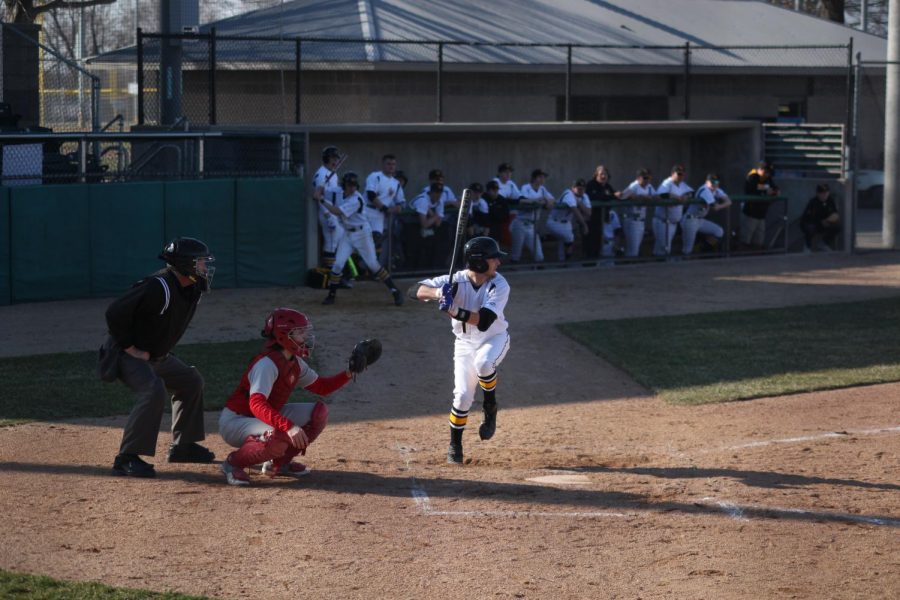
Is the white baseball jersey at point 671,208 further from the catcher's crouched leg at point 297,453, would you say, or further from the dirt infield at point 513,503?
the catcher's crouched leg at point 297,453

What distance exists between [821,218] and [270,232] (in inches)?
400

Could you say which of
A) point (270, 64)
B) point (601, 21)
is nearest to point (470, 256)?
point (270, 64)

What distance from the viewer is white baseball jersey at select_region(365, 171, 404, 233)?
1677 cm

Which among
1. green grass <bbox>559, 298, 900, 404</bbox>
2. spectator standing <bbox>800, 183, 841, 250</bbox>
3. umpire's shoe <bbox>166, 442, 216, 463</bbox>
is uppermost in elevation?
spectator standing <bbox>800, 183, 841, 250</bbox>

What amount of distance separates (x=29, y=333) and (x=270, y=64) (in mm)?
9433

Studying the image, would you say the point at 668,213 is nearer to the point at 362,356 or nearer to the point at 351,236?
the point at 351,236

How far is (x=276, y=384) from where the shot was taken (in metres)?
7.13

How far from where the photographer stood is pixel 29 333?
12.8 m

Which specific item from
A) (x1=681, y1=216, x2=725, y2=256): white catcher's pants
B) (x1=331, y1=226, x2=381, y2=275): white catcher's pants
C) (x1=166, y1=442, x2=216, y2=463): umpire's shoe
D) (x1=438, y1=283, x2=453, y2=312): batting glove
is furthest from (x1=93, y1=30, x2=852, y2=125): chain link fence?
(x1=438, y1=283, x2=453, y2=312): batting glove

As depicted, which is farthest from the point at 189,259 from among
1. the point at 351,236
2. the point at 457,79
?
the point at 457,79

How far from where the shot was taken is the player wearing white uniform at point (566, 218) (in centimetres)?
1853

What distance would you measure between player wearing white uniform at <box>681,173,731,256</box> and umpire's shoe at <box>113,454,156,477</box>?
45.4 feet

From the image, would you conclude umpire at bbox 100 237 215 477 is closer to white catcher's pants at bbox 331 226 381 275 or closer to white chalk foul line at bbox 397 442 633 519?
white chalk foul line at bbox 397 442 633 519

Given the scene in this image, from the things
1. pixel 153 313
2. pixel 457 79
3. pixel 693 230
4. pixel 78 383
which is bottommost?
pixel 78 383
